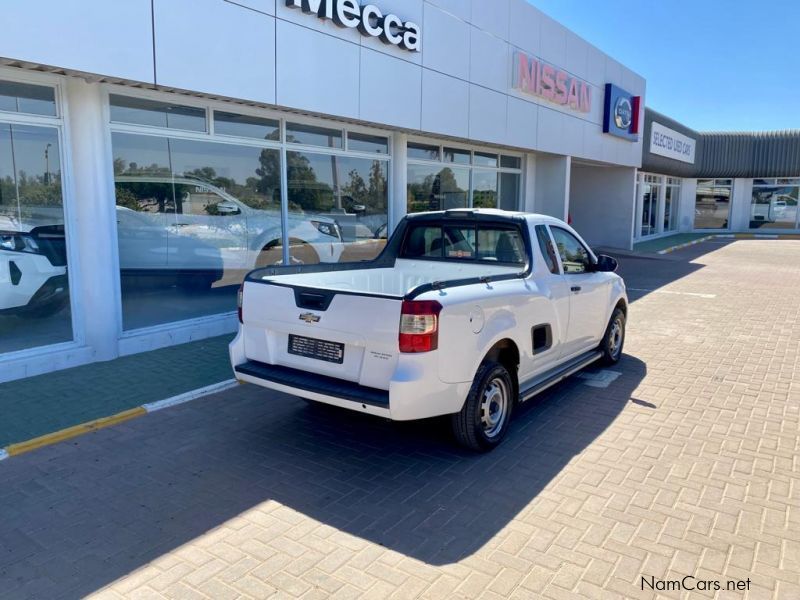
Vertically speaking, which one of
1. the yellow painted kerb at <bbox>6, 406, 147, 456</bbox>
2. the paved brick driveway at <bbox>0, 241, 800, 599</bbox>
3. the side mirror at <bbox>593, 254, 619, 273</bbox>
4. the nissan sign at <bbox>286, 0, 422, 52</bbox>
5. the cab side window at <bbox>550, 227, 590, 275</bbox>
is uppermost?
the nissan sign at <bbox>286, 0, 422, 52</bbox>

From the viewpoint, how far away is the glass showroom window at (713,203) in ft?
109

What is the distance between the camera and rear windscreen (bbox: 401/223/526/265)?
5.59 metres

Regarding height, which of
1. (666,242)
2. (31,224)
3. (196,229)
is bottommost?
(666,242)

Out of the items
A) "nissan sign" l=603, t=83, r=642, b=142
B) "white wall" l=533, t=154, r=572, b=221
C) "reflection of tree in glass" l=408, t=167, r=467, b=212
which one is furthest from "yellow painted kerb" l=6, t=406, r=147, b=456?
"nissan sign" l=603, t=83, r=642, b=142

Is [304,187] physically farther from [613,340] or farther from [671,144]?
[671,144]

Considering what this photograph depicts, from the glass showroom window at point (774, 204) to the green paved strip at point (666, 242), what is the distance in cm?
372

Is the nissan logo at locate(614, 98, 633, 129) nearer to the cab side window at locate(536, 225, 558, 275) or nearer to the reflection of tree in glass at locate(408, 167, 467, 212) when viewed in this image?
the reflection of tree in glass at locate(408, 167, 467, 212)

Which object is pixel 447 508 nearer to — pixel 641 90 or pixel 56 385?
pixel 56 385

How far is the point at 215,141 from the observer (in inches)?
321

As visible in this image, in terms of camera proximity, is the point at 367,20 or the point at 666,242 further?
the point at 666,242

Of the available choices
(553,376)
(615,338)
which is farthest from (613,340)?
(553,376)

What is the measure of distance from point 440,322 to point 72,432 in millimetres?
3291

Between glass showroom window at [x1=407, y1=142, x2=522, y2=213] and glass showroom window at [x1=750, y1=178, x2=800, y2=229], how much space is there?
23.2 metres

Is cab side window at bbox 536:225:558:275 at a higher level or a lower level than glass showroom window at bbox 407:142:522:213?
lower
